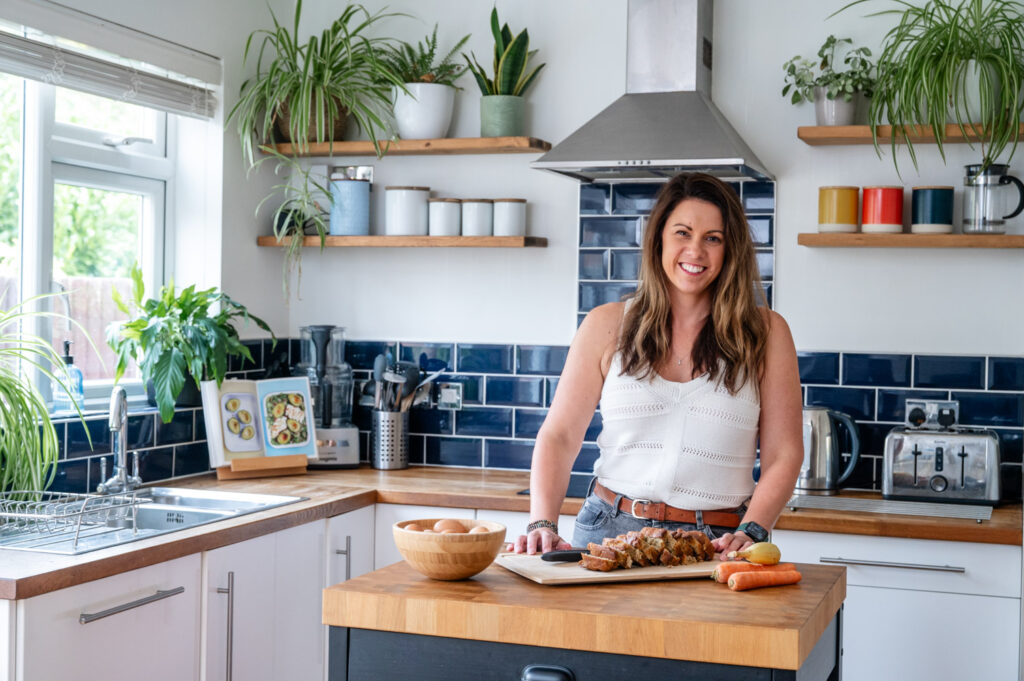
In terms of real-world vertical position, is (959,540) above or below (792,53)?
below

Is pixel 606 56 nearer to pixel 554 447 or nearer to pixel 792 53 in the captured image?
pixel 792 53

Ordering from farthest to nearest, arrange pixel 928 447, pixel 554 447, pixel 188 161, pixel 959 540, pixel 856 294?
pixel 188 161, pixel 856 294, pixel 928 447, pixel 959 540, pixel 554 447

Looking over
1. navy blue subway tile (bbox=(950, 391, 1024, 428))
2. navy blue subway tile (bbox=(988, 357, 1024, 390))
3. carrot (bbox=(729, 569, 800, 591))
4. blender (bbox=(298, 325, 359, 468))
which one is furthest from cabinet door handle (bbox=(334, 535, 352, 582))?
navy blue subway tile (bbox=(988, 357, 1024, 390))

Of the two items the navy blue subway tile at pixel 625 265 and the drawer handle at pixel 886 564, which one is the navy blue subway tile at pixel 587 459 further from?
the drawer handle at pixel 886 564

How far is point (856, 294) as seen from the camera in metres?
3.60

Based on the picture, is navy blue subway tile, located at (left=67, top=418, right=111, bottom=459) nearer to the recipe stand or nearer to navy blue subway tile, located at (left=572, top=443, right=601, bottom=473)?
the recipe stand

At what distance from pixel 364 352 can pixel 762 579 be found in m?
2.53

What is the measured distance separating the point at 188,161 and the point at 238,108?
242 mm

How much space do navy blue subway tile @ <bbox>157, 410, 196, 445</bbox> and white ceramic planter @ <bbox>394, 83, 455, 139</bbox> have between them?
3.85 ft

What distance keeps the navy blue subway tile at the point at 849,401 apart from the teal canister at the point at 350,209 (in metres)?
1.61

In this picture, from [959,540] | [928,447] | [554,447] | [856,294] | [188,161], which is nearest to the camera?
[554,447]

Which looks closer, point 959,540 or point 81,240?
point 959,540

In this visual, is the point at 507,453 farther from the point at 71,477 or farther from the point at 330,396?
the point at 71,477

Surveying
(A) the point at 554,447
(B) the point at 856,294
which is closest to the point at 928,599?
(B) the point at 856,294
